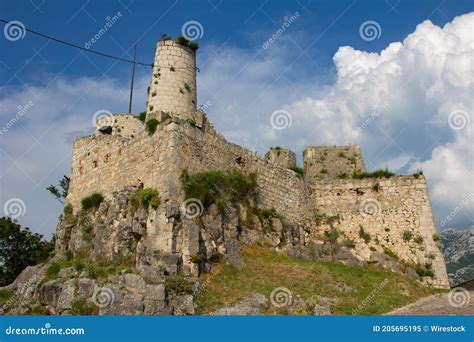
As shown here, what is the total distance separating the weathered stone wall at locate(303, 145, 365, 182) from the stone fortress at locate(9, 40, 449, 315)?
6.54 feet

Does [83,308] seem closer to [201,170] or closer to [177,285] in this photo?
[177,285]

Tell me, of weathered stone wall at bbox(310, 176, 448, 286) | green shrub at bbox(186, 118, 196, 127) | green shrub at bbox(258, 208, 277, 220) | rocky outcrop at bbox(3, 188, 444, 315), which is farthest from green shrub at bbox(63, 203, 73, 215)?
weathered stone wall at bbox(310, 176, 448, 286)

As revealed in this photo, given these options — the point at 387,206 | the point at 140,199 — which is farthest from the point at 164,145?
the point at 387,206

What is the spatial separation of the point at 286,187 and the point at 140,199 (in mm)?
9930

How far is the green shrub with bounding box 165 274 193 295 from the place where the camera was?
18.2m

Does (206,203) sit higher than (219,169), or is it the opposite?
(219,169)

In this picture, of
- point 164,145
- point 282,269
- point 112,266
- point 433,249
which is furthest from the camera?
point 433,249

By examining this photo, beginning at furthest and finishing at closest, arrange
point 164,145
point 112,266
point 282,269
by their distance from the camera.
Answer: point 164,145, point 282,269, point 112,266

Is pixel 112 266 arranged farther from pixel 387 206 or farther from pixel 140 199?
pixel 387 206

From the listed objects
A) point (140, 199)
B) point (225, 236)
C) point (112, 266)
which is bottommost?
point (112, 266)

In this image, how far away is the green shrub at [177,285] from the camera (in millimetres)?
18203

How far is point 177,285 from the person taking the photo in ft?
60.4

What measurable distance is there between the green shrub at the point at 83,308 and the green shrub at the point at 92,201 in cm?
944

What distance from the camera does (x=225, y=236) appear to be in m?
22.9
